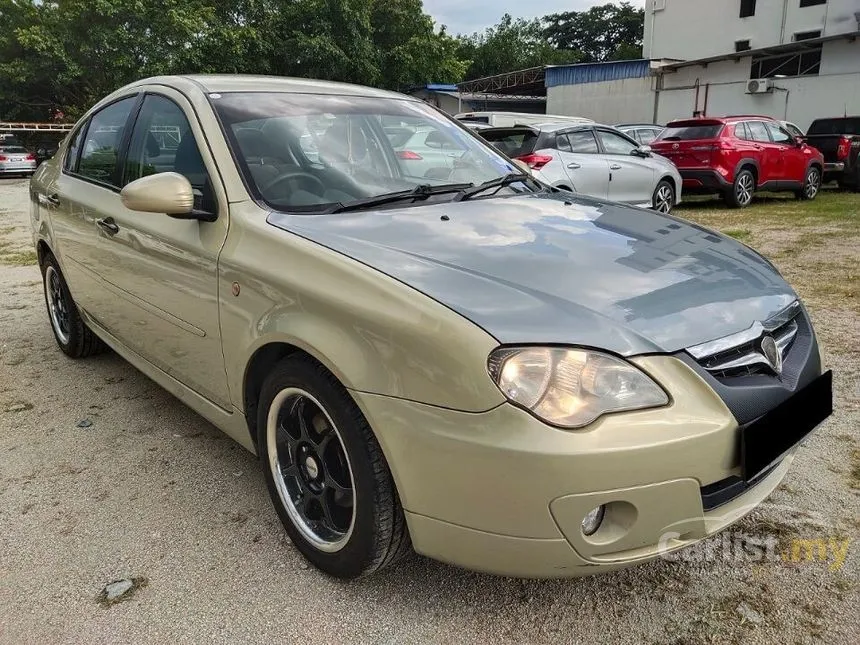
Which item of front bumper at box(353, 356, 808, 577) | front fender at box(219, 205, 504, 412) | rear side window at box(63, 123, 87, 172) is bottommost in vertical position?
front bumper at box(353, 356, 808, 577)

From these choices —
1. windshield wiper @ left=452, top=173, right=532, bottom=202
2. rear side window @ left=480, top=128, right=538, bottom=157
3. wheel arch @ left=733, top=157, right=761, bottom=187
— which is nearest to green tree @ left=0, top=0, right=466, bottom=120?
wheel arch @ left=733, top=157, right=761, bottom=187

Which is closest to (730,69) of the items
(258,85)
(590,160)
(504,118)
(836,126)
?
(836,126)

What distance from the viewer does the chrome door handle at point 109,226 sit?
3.03 meters

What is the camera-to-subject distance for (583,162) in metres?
8.62

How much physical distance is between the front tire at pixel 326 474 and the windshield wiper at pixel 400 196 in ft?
2.10

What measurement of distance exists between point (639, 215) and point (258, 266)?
153cm

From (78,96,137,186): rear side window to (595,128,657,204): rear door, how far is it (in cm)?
682

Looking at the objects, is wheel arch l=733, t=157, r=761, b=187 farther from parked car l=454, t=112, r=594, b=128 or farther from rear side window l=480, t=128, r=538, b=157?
rear side window l=480, t=128, r=538, b=157

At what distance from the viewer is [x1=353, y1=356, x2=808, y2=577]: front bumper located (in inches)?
61.7

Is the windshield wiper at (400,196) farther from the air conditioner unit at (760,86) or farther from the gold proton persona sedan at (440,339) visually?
the air conditioner unit at (760,86)

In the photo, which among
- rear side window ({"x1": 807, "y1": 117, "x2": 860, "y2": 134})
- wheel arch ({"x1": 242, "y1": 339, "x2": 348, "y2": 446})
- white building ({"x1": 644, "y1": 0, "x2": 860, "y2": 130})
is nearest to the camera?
wheel arch ({"x1": 242, "y1": 339, "x2": 348, "y2": 446})

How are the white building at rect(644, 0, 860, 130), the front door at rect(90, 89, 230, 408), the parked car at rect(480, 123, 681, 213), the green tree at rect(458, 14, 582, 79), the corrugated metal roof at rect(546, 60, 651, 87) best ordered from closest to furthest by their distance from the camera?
1. the front door at rect(90, 89, 230, 408)
2. the parked car at rect(480, 123, 681, 213)
3. the white building at rect(644, 0, 860, 130)
4. the corrugated metal roof at rect(546, 60, 651, 87)
5. the green tree at rect(458, 14, 582, 79)

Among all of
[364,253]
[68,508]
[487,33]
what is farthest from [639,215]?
[487,33]

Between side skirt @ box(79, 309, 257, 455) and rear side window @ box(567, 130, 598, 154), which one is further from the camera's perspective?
rear side window @ box(567, 130, 598, 154)
